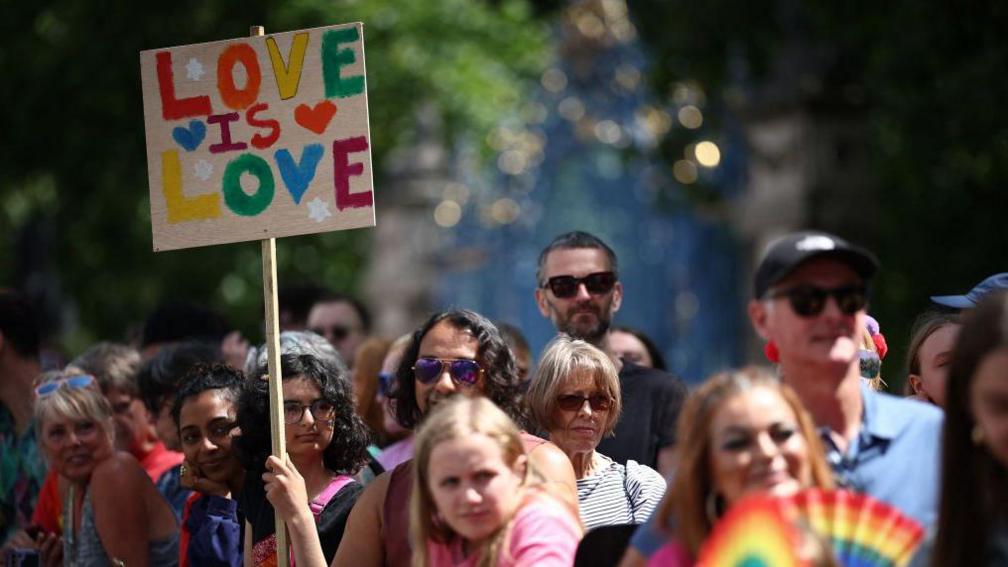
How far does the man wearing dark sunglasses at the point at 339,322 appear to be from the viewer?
9.52m

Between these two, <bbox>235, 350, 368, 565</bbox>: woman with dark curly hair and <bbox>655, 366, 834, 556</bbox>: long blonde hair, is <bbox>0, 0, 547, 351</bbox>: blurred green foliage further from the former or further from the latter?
<bbox>655, 366, 834, 556</bbox>: long blonde hair

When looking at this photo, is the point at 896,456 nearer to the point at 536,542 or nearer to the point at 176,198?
the point at 536,542

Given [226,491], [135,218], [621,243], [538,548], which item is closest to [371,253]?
[135,218]

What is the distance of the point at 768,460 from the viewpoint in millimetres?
4180

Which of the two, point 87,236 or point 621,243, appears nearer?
point 621,243

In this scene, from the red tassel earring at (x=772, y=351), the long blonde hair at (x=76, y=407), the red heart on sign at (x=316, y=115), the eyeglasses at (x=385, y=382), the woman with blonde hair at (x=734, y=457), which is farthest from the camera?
the long blonde hair at (x=76, y=407)

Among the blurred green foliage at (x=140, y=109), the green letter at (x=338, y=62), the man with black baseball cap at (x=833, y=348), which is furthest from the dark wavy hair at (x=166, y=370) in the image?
the blurred green foliage at (x=140, y=109)

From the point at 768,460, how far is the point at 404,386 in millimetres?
2172

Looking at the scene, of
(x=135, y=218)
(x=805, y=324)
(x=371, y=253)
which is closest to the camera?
(x=805, y=324)

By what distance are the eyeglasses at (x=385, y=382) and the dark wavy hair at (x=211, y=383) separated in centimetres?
53

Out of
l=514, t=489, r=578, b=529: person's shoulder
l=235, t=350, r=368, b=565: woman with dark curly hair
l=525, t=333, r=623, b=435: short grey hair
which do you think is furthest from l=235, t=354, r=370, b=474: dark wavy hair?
l=514, t=489, r=578, b=529: person's shoulder

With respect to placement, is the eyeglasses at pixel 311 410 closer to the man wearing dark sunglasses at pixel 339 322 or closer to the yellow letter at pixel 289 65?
the yellow letter at pixel 289 65

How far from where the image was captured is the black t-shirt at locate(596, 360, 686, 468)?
684cm

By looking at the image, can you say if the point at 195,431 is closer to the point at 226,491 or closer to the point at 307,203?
the point at 226,491
